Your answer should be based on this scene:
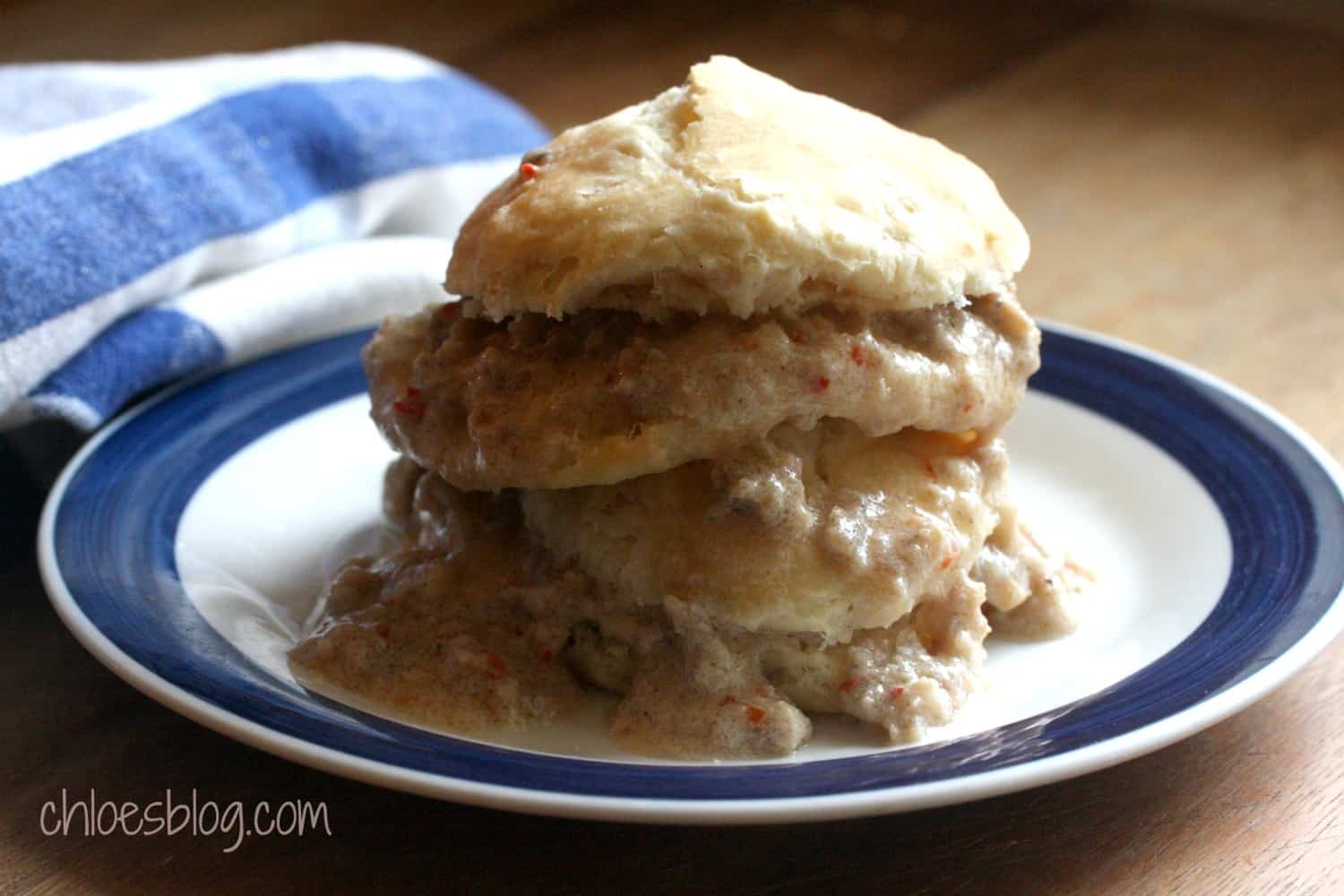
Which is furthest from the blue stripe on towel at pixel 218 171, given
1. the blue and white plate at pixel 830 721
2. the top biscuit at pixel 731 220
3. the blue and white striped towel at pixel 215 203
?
the top biscuit at pixel 731 220

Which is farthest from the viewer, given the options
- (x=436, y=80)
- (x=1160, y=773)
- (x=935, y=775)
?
(x=436, y=80)

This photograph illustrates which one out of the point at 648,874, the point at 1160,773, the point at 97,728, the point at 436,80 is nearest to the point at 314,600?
the point at 97,728

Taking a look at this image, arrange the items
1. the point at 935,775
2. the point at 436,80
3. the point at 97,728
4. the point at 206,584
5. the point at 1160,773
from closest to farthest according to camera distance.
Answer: the point at 935,775 < the point at 1160,773 < the point at 97,728 < the point at 206,584 < the point at 436,80

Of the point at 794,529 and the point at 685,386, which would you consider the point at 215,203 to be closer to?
the point at 685,386

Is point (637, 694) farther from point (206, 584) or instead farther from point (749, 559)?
point (206, 584)

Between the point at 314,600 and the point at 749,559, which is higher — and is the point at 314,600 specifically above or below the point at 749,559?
below

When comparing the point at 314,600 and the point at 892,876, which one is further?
the point at 314,600
